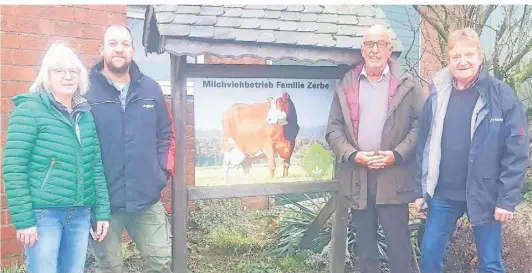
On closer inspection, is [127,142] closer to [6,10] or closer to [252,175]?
[252,175]

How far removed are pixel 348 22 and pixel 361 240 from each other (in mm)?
1790

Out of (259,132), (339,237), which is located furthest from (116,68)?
(339,237)

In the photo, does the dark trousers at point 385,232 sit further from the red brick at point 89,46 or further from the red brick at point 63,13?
the red brick at point 63,13

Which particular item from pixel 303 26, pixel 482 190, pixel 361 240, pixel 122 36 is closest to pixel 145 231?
pixel 122 36

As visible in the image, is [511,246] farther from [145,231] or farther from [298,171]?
[145,231]

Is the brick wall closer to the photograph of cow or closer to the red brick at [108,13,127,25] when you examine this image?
the red brick at [108,13,127,25]

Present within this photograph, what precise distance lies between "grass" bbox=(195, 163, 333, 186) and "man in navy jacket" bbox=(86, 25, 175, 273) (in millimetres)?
532

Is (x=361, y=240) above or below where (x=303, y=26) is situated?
below

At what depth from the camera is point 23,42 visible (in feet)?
14.4

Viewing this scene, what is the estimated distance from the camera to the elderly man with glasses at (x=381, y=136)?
385 centimetres

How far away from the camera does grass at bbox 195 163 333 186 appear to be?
13.7ft

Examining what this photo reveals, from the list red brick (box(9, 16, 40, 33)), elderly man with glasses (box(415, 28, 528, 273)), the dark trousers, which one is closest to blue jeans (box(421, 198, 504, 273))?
elderly man with glasses (box(415, 28, 528, 273))

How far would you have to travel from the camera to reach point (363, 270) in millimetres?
4164

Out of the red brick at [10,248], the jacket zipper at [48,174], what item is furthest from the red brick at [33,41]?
the jacket zipper at [48,174]
